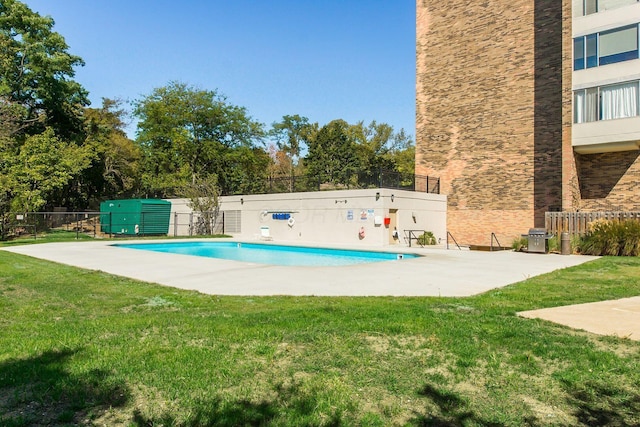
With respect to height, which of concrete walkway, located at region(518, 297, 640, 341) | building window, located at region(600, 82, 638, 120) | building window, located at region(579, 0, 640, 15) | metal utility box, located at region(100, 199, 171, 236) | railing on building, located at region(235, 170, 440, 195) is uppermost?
building window, located at region(579, 0, 640, 15)

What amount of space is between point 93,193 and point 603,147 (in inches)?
1774

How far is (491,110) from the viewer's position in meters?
24.3

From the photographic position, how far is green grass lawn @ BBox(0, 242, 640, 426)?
9.48ft

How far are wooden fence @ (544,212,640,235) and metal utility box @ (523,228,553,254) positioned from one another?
1.05 m

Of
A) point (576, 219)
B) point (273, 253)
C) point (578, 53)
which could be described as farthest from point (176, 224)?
point (578, 53)

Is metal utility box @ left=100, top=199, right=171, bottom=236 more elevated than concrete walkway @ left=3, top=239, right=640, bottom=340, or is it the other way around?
metal utility box @ left=100, top=199, right=171, bottom=236

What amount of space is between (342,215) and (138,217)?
14.4 m

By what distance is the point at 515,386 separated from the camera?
10.9ft

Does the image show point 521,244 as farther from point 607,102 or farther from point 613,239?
point 607,102

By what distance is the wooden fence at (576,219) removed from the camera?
16844 mm

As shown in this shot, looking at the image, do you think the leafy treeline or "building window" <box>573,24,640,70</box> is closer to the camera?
"building window" <box>573,24,640,70</box>

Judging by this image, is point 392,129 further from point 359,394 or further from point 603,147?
point 359,394

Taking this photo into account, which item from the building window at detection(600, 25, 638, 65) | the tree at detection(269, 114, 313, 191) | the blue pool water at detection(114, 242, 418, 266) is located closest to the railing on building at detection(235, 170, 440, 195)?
the blue pool water at detection(114, 242, 418, 266)

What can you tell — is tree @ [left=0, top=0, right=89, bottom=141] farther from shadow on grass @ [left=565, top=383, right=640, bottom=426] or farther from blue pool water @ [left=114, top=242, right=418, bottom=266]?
shadow on grass @ [left=565, top=383, right=640, bottom=426]
